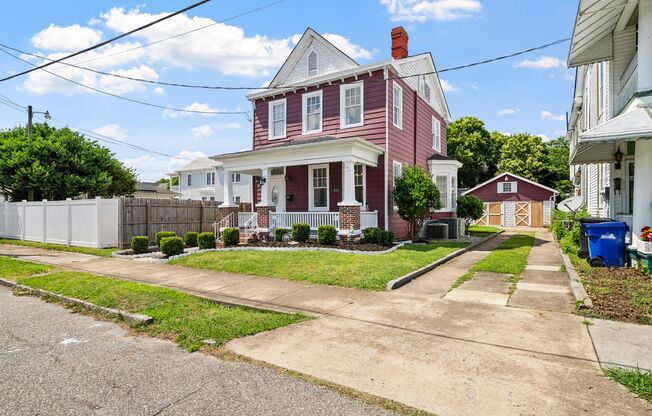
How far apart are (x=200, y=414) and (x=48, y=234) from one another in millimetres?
18595

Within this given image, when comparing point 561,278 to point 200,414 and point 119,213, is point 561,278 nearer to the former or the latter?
point 200,414

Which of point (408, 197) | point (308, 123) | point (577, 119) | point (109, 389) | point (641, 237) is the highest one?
point (577, 119)

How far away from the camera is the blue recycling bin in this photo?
8.91 meters

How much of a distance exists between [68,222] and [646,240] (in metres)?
19.5

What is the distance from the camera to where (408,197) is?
14.2m

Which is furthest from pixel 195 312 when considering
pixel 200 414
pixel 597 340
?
pixel 597 340

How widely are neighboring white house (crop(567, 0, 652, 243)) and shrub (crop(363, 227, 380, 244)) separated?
6.31 metres

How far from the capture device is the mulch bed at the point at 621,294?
5.57m

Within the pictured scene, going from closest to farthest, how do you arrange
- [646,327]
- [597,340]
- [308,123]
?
1. [597,340]
2. [646,327]
3. [308,123]

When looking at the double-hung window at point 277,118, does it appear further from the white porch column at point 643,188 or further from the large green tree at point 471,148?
the large green tree at point 471,148

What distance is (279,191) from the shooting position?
57.1 ft

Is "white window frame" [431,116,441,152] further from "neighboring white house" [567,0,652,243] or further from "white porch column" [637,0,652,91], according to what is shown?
"white porch column" [637,0,652,91]

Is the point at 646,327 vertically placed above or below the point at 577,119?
below

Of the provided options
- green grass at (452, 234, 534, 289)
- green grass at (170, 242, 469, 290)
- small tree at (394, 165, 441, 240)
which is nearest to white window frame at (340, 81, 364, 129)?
small tree at (394, 165, 441, 240)
